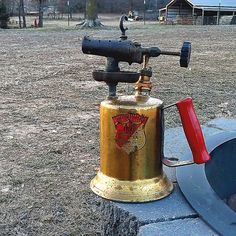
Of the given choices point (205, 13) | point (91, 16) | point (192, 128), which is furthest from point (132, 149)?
point (205, 13)

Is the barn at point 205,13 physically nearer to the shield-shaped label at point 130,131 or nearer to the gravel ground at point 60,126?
the gravel ground at point 60,126

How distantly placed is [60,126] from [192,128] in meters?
2.74

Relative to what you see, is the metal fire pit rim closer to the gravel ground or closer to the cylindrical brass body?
the cylindrical brass body

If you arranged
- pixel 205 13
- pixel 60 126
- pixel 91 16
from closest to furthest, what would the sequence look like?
pixel 60 126, pixel 91 16, pixel 205 13

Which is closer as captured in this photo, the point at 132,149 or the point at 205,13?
the point at 132,149

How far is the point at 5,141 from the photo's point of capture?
140 inches

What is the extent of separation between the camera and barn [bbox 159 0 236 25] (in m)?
30.4

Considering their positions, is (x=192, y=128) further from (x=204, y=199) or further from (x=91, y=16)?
(x=91, y=16)

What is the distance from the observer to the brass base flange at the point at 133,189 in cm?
139

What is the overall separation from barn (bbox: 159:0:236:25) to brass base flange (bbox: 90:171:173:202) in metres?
29.1

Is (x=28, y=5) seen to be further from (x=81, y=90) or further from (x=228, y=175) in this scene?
(x=228, y=175)

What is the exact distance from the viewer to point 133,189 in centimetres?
139

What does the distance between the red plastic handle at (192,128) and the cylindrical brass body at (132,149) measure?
0.08 metres

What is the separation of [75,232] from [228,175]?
85cm
